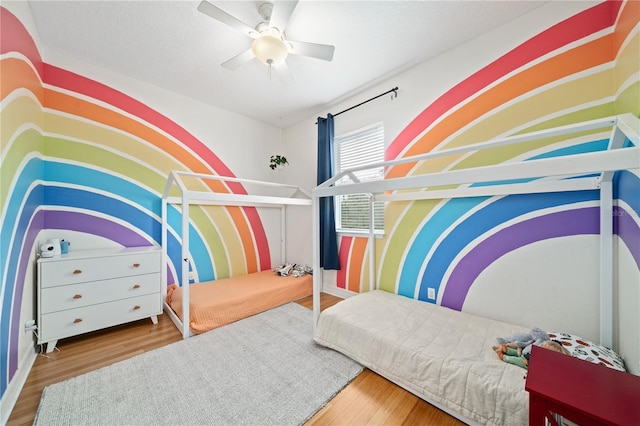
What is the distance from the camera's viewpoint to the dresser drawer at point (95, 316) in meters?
1.86

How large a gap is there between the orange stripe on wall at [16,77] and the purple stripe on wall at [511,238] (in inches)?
138

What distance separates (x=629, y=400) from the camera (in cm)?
67

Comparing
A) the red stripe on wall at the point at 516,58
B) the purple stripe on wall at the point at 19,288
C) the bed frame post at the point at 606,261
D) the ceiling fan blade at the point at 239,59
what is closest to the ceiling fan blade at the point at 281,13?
the ceiling fan blade at the point at 239,59

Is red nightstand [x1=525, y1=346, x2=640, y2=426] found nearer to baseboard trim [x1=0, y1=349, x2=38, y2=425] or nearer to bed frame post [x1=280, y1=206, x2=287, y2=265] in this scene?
baseboard trim [x1=0, y1=349, x2=38, y2=425]

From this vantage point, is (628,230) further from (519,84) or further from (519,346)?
(519,84)

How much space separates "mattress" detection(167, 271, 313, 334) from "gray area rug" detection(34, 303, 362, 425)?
0.22m

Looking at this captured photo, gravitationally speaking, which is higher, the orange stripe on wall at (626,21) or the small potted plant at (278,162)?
the orange stripe on wall at (626,21)

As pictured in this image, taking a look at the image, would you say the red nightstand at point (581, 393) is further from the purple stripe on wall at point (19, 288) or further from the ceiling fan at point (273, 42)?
the purple stripe on wall at point (19, 288)

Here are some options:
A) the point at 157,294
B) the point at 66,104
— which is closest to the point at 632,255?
the point at 157,294

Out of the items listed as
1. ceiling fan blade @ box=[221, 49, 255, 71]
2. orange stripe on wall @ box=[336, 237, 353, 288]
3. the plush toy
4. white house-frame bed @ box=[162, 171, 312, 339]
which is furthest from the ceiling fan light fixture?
the plush toy

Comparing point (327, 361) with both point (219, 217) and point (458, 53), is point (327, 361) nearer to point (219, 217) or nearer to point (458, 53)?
point (219, 217)

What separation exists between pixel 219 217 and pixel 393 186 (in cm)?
264

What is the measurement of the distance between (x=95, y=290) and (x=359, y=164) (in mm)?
3016

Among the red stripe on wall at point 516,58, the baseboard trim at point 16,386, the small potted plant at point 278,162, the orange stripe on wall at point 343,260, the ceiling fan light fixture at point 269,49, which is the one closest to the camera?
the baseboard trim at point 16,386
